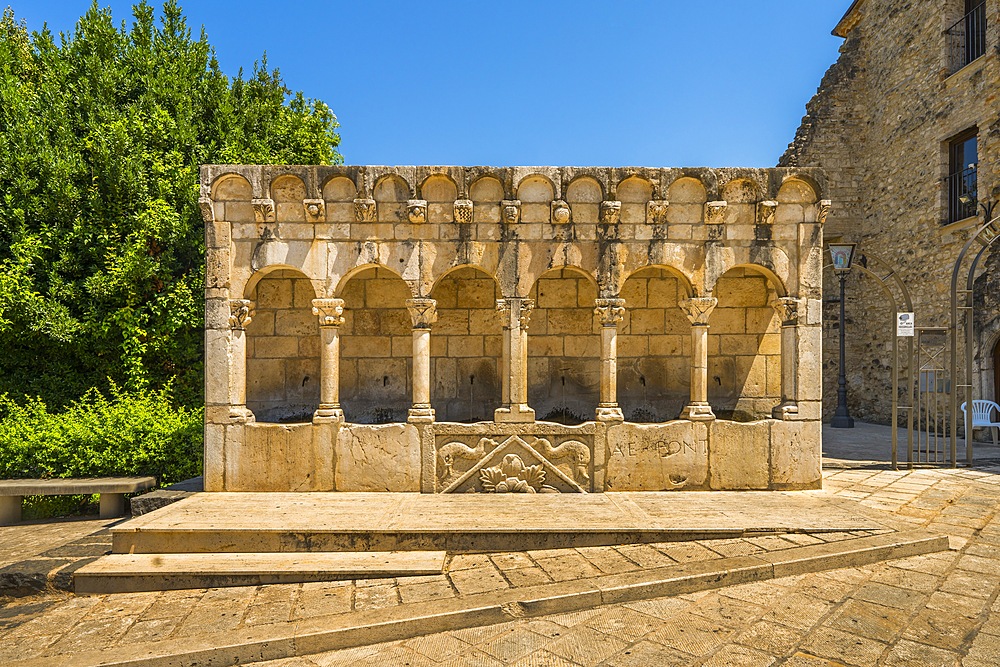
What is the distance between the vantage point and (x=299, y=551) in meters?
4.80

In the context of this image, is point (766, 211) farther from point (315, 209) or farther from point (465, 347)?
point (315, 209)

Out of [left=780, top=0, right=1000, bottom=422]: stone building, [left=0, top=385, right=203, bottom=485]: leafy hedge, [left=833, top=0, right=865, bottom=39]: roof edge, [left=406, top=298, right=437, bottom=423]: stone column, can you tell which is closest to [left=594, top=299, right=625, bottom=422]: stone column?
[left=406, top=298, right=437, bottom=423]: stone column

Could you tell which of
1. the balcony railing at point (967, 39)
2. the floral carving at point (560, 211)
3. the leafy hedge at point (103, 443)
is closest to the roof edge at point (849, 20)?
the balcony railing at point (967, 39)

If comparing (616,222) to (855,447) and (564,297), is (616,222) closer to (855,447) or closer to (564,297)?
(564,297)

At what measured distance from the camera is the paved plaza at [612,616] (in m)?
3.29

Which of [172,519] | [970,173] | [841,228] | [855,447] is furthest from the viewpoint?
[841,228]

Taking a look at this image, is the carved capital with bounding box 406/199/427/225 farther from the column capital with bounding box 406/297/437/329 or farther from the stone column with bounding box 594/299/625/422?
the stone column with bounding box 594/299/625/422

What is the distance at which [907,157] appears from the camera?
44.2 feet

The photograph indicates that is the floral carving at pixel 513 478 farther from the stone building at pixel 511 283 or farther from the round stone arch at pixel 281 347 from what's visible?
the round stone arch at pixel 281 347

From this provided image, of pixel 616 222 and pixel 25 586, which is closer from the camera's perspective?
pixel 25 586

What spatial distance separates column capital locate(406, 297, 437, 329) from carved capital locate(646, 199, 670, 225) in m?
2.59

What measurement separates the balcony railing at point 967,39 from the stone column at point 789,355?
31.5 feet

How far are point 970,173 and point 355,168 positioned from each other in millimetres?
12409

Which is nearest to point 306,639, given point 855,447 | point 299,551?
point 299,551
